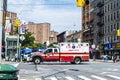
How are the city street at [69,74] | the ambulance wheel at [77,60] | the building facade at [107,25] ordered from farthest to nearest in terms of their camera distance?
the building facade at [107,25]
the ambulance wheel at [77,60]
the city street at [69,74]

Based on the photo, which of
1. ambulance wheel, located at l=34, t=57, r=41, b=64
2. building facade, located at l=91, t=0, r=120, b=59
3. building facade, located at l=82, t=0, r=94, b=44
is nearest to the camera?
ambulance wheel, located at l=34, t=57, r=41, b=64

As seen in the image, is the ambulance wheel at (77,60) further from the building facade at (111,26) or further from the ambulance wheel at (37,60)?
the building facade at (111,26)

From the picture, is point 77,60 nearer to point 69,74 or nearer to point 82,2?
point 69,74

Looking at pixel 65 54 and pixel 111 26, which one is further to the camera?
pixel 111 26

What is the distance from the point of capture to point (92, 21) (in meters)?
116

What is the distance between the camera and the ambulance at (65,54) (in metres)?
50.1

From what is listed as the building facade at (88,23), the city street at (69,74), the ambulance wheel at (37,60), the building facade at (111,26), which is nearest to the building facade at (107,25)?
the building facade at (111,26)

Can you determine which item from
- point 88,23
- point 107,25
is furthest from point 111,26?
point 88,23

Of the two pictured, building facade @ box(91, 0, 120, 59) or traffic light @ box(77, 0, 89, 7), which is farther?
building facade @ box(91, 0, 120, 59)

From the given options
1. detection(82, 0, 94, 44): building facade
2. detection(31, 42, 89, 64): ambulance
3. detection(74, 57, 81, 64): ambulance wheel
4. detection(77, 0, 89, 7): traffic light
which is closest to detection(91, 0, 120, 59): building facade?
detection(82, 0, 94, 44): building facade

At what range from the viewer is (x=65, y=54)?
50.6m

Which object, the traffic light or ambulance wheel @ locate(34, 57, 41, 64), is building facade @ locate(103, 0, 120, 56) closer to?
ambulance wheel @ locate(34, 57, 41, 64)

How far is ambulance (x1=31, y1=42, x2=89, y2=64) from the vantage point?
50094mm

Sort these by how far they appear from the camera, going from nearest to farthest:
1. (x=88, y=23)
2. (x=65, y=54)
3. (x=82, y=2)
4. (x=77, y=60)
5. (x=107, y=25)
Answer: (x=82, y=2), (x=65, y=54), (x=77, y=60), (x=107, y=25), (x=88, y=23)
